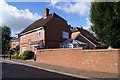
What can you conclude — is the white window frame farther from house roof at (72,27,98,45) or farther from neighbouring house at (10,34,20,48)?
neighbouring house at (10,34,20,48)

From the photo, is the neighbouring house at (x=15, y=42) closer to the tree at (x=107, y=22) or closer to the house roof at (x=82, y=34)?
the house roof at (x=82, y=34)

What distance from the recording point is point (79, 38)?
49.5m

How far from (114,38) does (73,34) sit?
123 feet

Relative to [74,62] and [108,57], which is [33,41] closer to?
[74,62]

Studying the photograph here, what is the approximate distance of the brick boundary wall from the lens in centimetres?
1898

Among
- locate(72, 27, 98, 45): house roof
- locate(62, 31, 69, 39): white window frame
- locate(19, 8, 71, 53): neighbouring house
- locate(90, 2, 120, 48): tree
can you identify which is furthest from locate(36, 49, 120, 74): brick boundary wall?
locate(72, 27, 98, 45): house roof

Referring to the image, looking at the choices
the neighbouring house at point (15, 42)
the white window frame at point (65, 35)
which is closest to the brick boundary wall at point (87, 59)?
the white window frame at point (65, 35)

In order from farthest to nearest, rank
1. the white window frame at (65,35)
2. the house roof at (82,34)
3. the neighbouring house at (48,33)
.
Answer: the house roof at (82,34) < the white window frame at (65,35) < the neighbouring house at (48,33)

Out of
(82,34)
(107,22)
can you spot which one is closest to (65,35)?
(82,34)

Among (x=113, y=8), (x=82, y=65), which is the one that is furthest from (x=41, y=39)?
(x=113, y=8)

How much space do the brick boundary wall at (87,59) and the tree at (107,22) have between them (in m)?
1.76

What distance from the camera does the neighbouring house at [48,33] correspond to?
4261cm

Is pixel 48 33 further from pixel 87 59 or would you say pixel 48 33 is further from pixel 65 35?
pixel 87 59

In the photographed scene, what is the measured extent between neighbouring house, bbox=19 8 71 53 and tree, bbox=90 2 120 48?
2099 cm
